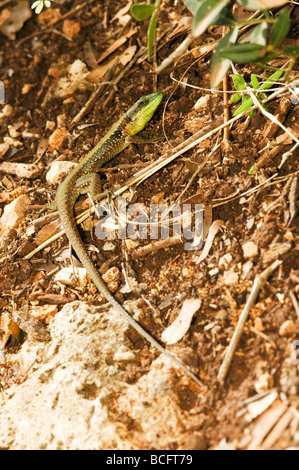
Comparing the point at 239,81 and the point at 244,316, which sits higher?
the point at 239,81

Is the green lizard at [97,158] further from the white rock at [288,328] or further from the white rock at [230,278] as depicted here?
the white rock at [288,328]

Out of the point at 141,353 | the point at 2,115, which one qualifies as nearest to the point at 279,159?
the point at 141,353

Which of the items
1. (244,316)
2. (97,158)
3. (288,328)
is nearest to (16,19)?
(97,158)

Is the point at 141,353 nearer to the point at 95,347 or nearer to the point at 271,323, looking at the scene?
the point at 95,347
